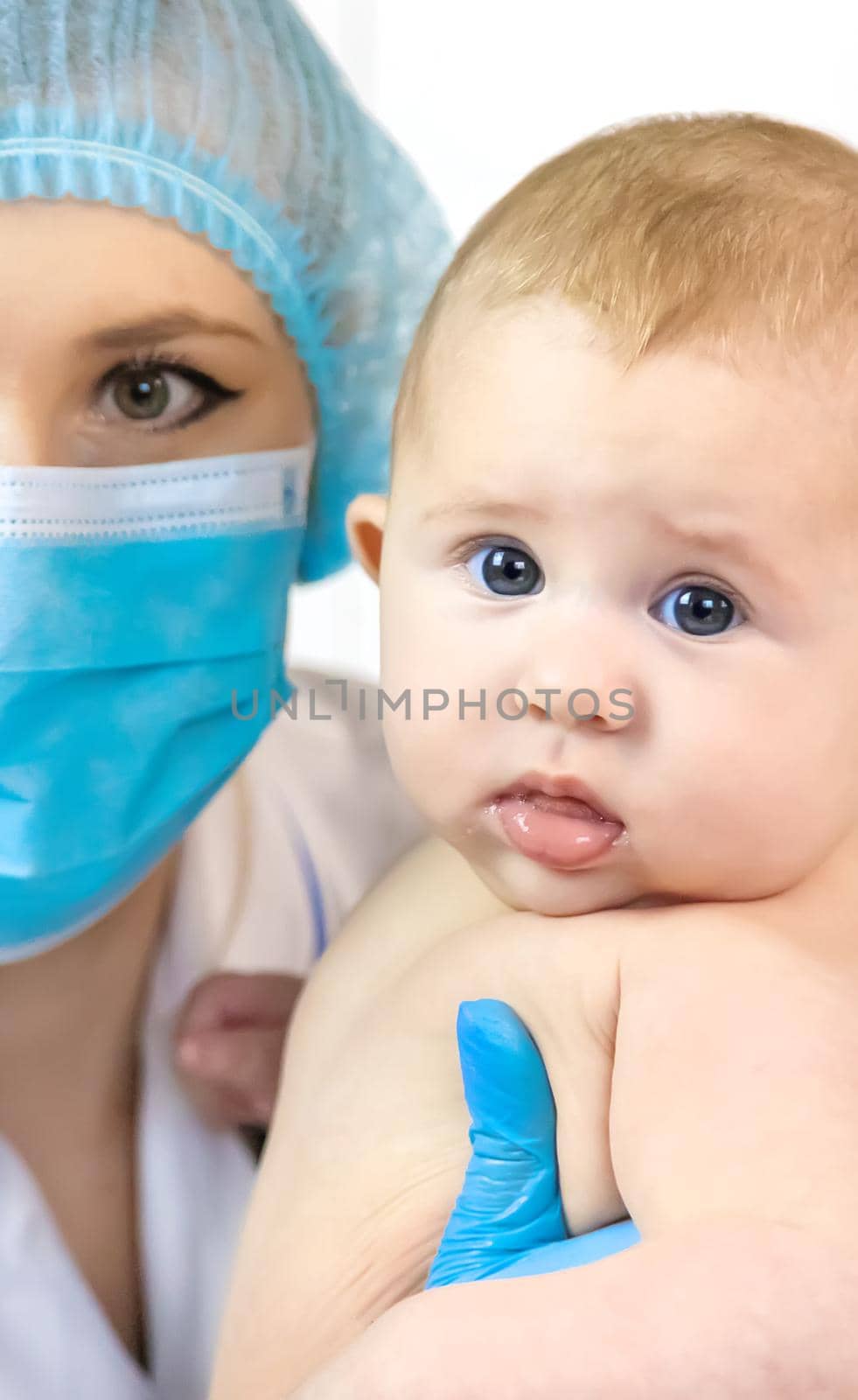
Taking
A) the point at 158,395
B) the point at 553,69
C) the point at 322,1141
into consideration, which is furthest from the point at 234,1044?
the point at 553,69

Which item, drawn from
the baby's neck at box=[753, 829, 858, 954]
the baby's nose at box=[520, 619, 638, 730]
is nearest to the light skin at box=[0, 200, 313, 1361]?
the baby's nose at box=[520, 619, 638, 730]

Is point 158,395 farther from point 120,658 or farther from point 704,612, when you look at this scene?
point 704,612

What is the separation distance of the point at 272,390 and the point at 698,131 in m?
0.41

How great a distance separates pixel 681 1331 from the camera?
2.24ft

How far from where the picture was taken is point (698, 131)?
88cm

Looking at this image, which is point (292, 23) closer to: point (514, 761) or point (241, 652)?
point (241, 652)

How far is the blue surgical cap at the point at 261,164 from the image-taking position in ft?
3.36

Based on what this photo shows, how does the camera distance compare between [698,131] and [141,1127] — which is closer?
[698,131]

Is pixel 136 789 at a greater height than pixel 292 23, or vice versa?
pixel 292 23

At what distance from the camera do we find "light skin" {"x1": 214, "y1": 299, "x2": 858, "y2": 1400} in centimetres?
70

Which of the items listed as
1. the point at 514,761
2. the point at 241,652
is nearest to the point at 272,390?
the point at 241,652

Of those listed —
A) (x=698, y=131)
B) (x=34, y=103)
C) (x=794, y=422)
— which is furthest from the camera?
(x=34, y=103)

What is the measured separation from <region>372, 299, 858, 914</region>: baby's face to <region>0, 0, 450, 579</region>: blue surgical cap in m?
0.33
